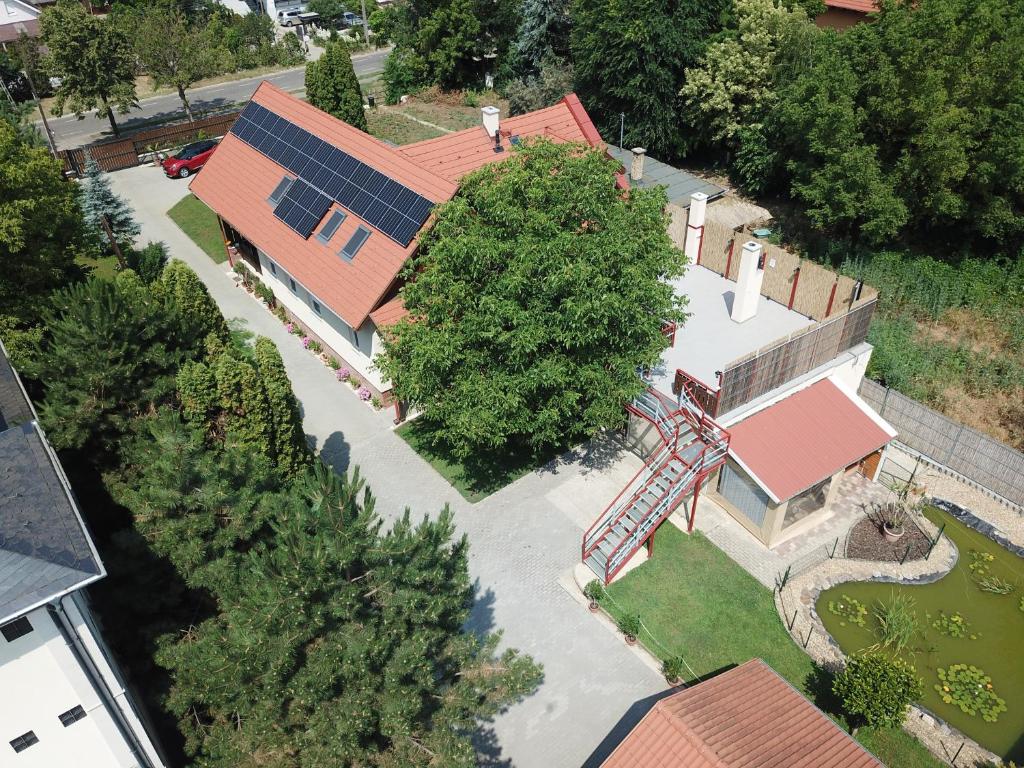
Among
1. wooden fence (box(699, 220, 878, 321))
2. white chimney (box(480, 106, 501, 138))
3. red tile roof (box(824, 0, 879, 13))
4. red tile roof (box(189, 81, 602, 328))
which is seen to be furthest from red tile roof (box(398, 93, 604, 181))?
red tile roof (box(824, 0, 879, 13))

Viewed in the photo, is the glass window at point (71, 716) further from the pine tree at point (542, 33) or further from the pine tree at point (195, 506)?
the pine tree at point (542, 33)

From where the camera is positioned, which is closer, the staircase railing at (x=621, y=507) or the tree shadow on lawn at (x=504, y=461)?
the staircase railing at (x=621, y=507)

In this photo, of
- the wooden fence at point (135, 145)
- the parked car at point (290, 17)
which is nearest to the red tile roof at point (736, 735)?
the wooden fence at point (135, 145)

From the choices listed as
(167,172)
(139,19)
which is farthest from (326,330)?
(139,19)

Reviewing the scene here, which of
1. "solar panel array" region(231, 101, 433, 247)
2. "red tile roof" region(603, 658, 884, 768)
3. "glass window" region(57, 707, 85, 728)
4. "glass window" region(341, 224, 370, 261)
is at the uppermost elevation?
"solar panel array" region(231, 101, 433, 247)

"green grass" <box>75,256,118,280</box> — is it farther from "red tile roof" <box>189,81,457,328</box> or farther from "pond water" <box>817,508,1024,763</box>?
"pond water" <box>817,508,1024,763</box>

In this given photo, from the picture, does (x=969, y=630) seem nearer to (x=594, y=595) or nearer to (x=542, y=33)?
(x=594, y=595)

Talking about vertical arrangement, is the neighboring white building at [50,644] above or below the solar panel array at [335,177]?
below

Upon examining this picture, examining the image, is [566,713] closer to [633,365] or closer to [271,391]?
[633,365]
